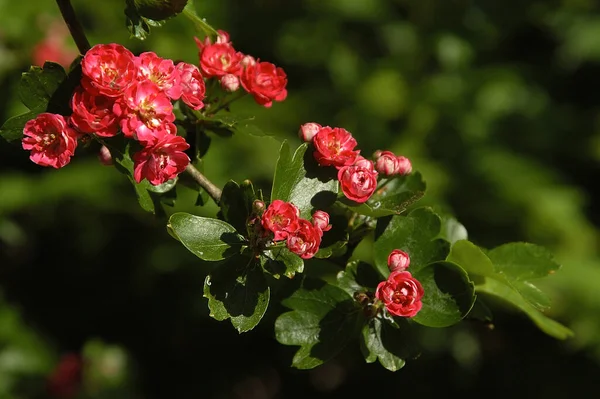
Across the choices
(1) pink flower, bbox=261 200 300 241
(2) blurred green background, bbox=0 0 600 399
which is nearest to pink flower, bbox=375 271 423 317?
(1) pink flower, bbox=261 200 300 241

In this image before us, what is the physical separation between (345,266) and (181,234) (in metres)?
0.21

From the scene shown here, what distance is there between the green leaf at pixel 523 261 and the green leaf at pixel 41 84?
0.51 m

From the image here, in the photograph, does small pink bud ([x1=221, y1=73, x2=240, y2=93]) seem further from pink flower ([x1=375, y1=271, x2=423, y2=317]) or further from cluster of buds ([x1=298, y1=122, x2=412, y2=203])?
pink flower ([x1=375, y1=271, x2=423, y2=317])

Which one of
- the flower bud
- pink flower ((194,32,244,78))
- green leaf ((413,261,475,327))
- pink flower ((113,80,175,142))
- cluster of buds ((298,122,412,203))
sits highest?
the flower bud

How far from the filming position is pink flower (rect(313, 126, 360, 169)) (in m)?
0.79

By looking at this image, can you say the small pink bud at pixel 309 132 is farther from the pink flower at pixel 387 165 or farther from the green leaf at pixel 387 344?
the green leaf at pixel 387 344

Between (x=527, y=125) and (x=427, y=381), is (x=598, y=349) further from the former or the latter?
(x=527, y=125)

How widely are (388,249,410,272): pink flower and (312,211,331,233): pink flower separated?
0.25 feet

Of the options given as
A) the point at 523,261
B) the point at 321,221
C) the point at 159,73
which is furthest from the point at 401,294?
the point at 159,73

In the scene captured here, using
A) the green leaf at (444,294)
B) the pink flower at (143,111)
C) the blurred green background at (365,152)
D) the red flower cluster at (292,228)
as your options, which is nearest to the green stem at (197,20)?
the pink flower at (143,111)

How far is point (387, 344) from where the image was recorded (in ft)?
2.64

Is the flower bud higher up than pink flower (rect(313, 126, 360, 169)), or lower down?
higher up

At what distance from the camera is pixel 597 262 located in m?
2.36

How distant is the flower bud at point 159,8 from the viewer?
2.54ft
